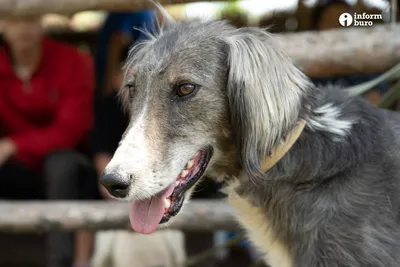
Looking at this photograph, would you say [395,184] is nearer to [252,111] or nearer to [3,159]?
[252,111]

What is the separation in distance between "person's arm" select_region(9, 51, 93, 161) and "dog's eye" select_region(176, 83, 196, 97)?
1916mm

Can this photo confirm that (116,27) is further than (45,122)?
Yes

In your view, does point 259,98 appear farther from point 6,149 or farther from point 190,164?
point 6,149

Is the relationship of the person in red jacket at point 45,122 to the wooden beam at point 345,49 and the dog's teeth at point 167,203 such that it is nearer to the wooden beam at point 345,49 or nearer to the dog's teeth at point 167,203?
the wooden beam at point 345,49

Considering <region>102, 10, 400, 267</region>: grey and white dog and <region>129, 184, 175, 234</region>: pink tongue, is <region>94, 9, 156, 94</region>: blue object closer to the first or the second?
<region>102, 10, 400, 267</region>: grey and white dog

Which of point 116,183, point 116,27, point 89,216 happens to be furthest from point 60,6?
point 116,183

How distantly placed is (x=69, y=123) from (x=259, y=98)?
2070 mm

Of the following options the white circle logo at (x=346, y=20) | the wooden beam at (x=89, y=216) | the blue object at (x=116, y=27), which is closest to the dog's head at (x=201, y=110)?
the white circle logo at (x=346, y=20)

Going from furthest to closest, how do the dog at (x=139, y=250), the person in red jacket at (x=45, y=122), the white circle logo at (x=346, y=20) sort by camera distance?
the person in red jacket at (x=45, y=122), the dog at (x=139, y=250), the white circle logo at (x=346, y=20)

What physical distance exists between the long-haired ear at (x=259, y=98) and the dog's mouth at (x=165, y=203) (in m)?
0.15

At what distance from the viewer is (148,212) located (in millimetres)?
2117

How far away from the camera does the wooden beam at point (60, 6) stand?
335 cm

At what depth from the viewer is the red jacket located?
391cm

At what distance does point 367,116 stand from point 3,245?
312 centimetres
